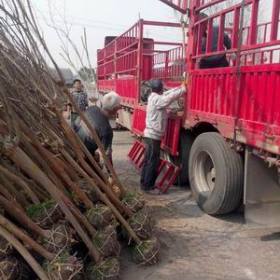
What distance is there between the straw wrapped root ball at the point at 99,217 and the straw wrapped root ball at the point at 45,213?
28 cm

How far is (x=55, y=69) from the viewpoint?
3414 millimetres

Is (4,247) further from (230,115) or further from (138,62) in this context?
(138,62)

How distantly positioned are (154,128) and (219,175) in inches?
56.2

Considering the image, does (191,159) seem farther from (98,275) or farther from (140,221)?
(98,275)

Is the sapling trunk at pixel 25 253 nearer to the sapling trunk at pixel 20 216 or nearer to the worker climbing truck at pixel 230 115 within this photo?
the sapling trunk at pixel 20 216

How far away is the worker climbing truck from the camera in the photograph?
3.61 meters

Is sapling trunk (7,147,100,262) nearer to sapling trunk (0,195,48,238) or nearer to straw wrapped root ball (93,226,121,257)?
straw wrapped root ball (93,226,121,257)

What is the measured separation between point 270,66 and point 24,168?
2177 mm

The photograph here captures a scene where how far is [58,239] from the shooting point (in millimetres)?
2904

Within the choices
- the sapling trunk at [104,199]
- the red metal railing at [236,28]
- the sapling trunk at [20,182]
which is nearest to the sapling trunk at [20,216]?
the sapling trunk at [20,182]

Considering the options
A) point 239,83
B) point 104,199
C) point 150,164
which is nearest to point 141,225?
point 104,199

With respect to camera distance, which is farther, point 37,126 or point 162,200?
point 162,200

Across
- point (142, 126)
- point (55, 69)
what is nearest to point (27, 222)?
point (55, 69)

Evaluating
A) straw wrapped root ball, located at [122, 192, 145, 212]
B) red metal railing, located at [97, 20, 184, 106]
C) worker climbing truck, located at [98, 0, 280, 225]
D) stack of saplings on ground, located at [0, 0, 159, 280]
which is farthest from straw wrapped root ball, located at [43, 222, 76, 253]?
red metal railing, located at [97, 20, 184, 106]
